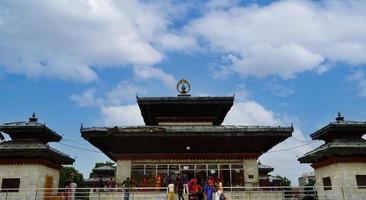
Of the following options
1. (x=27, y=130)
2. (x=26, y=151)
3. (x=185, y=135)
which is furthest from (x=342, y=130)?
(x=27, y=130)

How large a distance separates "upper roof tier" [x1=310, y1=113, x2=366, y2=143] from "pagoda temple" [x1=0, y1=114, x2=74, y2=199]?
69.9 ft

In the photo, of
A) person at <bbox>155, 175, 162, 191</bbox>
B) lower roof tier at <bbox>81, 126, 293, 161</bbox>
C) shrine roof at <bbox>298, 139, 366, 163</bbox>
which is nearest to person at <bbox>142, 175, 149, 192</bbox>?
person at <bbox>155, 175, 162, 191</bbox>

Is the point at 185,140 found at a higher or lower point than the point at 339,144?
higher

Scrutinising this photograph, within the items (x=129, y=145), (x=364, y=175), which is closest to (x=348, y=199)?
(x=364, y=175)

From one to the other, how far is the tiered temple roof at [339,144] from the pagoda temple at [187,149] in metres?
3.71

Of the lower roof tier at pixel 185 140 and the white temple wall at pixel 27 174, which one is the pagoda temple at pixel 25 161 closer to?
the white temple wall at pixel 27 174

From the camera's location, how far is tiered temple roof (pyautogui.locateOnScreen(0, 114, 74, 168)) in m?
25.0

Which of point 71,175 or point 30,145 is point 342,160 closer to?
point 30,145

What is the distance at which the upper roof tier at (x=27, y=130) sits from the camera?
1062 inches

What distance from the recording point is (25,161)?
25328 millimetres

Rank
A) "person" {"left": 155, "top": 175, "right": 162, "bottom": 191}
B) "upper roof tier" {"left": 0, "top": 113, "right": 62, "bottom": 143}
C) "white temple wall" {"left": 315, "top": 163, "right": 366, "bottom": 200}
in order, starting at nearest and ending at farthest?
"white temple wall" {"left": 315, "top": 163, "right": 366, "bottom": 200}
"person" {"left": 155, "top": 175, "right": 162, "bottom": 191}
"upper roof tier" {"left": 0, "top": 113, "right": 62, "bottom": 143}

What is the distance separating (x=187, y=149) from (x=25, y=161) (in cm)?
1184

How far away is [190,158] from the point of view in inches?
1014

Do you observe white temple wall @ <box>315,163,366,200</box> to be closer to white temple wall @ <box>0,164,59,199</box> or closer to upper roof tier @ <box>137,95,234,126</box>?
upper roof tier @ <box>137,95,234,126</box>
